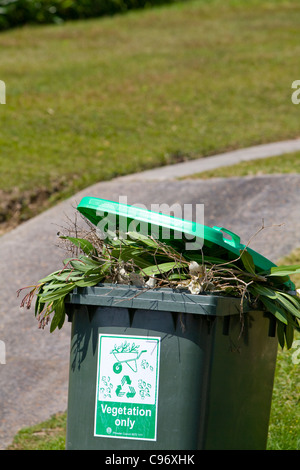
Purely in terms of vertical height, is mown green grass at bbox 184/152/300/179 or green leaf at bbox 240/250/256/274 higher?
mown green grass at bbox 184/152/300/179

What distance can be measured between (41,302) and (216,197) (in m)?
5.31

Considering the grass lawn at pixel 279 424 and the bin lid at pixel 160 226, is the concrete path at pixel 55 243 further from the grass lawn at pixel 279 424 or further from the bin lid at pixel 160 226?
the bin lid at pixel 160 226

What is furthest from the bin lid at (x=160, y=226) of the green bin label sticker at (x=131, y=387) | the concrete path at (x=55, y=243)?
the concrete path at (x=55, y=243)

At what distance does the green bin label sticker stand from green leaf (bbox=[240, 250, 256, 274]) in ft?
1.71

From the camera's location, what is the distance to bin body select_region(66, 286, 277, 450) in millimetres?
3117

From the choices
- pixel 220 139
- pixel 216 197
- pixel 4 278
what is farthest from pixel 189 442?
pixel 220 139

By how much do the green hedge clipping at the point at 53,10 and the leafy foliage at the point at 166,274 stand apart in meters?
18.7

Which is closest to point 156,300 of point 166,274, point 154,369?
point 166,274

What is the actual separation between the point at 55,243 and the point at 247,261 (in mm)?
4669

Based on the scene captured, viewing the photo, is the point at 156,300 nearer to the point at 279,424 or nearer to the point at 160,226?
the point at 160,226

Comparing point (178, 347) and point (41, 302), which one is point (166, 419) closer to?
point (178, 347)

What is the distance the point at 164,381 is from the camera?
313 cm

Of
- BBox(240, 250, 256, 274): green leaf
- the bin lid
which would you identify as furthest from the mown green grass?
BBox(240, 250, 256, 274): green leaf

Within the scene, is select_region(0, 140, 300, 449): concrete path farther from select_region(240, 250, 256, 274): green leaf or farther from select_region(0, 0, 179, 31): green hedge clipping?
select_region(0, 0, 179, 31): green hedge clipping
